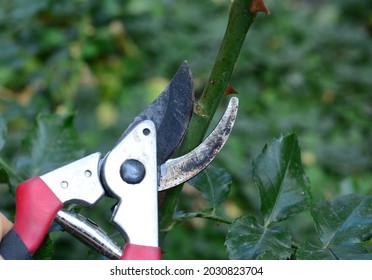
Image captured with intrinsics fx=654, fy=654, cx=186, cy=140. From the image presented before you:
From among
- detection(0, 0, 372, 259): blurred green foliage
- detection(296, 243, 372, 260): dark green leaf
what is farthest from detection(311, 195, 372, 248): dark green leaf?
detection(0, 0, 372, 259): blurred green foliage

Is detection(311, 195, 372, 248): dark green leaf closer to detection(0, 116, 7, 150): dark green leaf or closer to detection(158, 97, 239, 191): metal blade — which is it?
detection(158, 97, 239, 191): metal blade

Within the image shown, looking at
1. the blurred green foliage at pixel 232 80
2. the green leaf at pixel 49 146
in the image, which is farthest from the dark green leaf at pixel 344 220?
the blurred green foliage at pixel 232 80

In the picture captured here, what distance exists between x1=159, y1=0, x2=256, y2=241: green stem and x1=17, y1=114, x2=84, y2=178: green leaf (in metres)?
0.26

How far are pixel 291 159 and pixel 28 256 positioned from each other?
344mm

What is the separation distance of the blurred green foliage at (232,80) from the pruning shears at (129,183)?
3.14 ft

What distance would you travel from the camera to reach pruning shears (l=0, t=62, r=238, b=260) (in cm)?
78

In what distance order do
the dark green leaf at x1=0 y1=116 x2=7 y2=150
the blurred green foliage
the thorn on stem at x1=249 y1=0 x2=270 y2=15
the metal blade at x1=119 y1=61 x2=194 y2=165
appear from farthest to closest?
the blurred green foliage, the dark green leaf at x1=0 y1=116 x2=7 y2=150, the metal blade at x1=119 y1=61 x2=194 y2=165, the thorn on stem at x1=249 y1=0 x2=270 y2=15

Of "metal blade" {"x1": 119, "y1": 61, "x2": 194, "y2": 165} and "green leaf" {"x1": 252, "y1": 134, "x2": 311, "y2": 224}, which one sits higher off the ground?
"metal blade" {"x1": 119, "y1": 61, "x2": 194, "y2": 165}

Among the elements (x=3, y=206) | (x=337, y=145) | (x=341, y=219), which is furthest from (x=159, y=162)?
(x=337, y=145)

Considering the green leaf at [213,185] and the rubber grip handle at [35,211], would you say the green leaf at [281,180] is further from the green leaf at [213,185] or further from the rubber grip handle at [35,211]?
the rubber grip handle at [35,211]

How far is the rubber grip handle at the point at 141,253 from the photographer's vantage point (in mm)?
767
